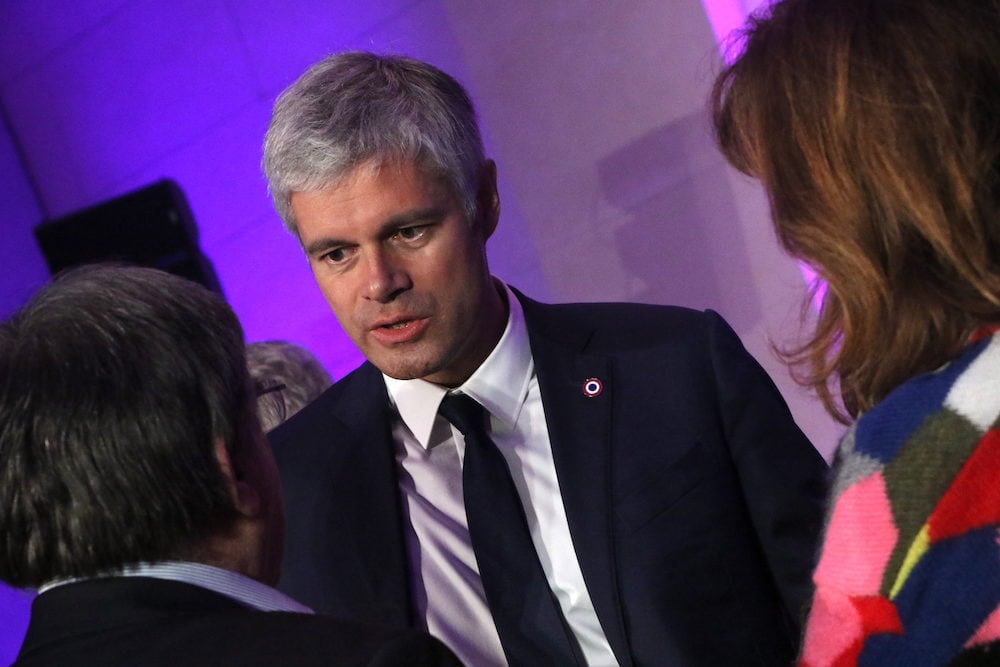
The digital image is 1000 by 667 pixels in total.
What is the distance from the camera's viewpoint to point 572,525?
1.82 meters

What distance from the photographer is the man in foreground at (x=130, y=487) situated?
3.71 ft

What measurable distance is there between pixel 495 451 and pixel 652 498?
0.26 metres

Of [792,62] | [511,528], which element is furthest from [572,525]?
[792,62]

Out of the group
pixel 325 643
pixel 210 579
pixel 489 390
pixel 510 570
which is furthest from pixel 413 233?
pixel 325 643

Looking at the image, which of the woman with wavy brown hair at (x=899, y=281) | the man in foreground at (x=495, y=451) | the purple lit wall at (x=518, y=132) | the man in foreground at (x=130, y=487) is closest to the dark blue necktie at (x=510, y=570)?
the man in foreground at (x=495, y=451)

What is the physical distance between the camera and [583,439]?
1.89m

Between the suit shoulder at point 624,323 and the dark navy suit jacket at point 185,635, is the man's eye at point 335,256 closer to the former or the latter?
the suit shoulder at point 624,323

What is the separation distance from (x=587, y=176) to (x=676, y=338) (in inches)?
33.1

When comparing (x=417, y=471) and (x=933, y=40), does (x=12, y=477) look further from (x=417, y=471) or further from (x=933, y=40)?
(x=933, y=40)

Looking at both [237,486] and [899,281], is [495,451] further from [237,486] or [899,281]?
[899,281]

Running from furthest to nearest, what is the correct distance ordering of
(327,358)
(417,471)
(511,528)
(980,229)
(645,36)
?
(327,358)
(645,36)
(417,471)
(511,528)
(980,229)

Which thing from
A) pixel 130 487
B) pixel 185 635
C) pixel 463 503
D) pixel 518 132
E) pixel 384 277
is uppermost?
pixel 518 132

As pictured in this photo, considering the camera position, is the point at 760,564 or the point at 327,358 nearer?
the point at 760,564

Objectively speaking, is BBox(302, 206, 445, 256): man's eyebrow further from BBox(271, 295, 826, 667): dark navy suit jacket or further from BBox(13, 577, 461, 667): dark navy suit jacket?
BBox(13, 577, 461, 667): dark navy suit jacket
